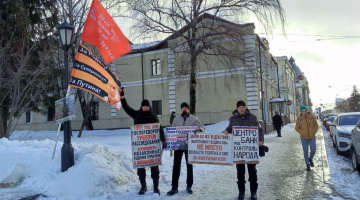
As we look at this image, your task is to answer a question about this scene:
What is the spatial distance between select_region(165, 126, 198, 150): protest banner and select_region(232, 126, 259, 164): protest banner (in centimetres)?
96

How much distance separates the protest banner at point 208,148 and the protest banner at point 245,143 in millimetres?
217

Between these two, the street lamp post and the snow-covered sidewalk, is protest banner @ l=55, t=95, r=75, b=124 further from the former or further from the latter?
the snow-covered sidewalk

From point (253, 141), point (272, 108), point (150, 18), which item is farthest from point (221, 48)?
point (272, 108)

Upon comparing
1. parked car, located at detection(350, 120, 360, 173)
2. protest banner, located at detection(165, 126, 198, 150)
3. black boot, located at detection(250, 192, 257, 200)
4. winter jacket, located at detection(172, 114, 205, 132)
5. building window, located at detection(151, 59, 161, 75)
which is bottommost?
black boot, located at detection(250, 192, 257, 200)

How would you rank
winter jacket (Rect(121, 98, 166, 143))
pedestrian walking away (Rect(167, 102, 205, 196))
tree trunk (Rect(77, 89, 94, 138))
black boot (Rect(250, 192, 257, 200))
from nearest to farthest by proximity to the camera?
black boot (Rect(250, 192, 257, 200)) < pedestrian walking away (Rect(167, 102, 205, 196)) < winter jacket (Rect(121, 98, 166, 143)) < tree trunk (Rect(77, 89, 94, 138))

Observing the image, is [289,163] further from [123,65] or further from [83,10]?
[123,65]

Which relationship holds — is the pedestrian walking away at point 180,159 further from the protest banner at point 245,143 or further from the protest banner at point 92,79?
A: the protest banner at point 92,79

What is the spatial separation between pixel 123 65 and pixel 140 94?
3533mm

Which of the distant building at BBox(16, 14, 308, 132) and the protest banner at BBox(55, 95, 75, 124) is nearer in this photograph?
the protest banner at BBox(55, 95, 75, 124)

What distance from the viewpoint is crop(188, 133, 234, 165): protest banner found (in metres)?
6.48

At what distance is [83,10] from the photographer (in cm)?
2062

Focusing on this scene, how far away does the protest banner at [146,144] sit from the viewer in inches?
260

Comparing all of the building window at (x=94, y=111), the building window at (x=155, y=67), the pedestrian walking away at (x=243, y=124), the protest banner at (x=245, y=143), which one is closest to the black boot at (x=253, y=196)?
the pedestrian walking away at (x=243, y=124)

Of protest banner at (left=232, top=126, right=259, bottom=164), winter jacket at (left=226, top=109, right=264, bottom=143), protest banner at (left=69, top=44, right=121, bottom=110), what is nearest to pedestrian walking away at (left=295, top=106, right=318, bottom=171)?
winter jacket at (left=226, top=109, right=264, bottom=143)
